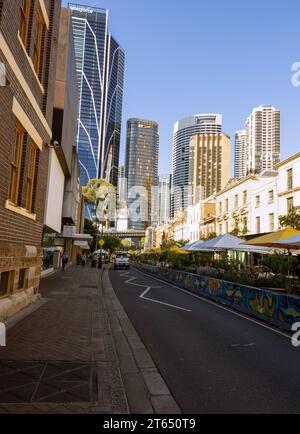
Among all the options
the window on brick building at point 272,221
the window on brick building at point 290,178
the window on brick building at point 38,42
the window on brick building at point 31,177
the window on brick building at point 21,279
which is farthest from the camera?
the window on brick building at point 272,221

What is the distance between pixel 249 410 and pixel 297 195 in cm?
3262

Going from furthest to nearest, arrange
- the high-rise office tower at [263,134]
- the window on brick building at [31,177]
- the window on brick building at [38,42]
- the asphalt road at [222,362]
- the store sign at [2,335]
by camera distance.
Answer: the high-rise office tower at [263,134]
the window on brick building at [38,42]
the window on brick building at [31,177]
the store sign at [2,335]
the asphalt road at [222,362]

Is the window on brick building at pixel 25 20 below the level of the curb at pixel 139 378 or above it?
above

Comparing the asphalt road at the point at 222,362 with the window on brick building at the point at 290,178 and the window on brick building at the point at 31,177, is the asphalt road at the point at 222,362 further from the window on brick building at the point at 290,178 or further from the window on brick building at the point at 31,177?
the window on brick building at the point at 290,178

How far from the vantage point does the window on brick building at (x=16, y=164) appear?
9.41 metres

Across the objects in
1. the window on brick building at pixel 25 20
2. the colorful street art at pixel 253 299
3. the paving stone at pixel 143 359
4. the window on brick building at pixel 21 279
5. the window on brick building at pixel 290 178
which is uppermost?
the window on brick building at pixel 290 178

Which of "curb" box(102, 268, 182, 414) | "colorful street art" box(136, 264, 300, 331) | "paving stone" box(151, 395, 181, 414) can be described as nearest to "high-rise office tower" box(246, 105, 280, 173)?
"colorful street art" box(136, 264, 300, 331)

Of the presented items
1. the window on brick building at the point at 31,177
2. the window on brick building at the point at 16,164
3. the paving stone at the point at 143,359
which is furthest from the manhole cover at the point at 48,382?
the window on brick building at the point at 31,177

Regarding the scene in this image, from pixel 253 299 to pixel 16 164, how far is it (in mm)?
8429

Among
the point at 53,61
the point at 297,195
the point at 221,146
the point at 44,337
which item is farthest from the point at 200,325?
the point at 221,146

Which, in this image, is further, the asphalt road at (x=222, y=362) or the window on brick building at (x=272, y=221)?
the window on brick building at (x=272, y=221)

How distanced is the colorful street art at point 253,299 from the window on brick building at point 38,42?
10040 millimetres

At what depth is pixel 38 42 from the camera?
1180cm
